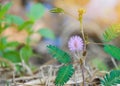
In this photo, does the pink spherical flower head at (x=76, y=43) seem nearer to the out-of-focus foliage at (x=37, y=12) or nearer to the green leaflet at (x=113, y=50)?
the green leaflet at (x=113, y=50)

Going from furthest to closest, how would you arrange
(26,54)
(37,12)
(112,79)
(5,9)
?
(37,12), (26,54), (5,9), (112,79)

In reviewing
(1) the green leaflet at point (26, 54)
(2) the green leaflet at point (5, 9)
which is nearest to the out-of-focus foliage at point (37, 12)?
(1) the green leaflet at point (26, 54)

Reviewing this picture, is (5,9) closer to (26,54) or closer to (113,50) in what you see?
(26,54)

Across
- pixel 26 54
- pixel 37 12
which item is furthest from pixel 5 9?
pixel 37 12

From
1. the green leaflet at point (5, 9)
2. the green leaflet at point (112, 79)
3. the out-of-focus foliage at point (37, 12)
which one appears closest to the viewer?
the green leaflet at point (112, 79)

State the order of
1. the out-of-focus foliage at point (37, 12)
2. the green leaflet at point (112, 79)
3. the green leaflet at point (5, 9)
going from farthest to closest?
the out-of-focus foliage at point (37, 12) → the green leaflet at point (5, 9) → the green leaflet at point (112, 79)

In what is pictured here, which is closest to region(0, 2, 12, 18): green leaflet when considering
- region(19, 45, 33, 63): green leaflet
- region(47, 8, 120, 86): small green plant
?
region(19, 45, 33, 63): green leaflet

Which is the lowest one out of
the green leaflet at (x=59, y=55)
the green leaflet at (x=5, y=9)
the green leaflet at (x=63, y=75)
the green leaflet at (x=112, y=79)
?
the green leaflet at (x=112, y=79)

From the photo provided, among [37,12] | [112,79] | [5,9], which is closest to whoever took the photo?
[112,79]

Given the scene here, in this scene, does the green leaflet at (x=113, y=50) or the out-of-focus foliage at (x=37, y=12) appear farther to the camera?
the out-of-focus foliage at (x=37, y=12)

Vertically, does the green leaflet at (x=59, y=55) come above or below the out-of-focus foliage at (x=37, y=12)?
below

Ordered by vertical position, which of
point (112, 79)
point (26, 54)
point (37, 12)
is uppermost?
point (37, 12)

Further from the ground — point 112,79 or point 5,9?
point 5,9
